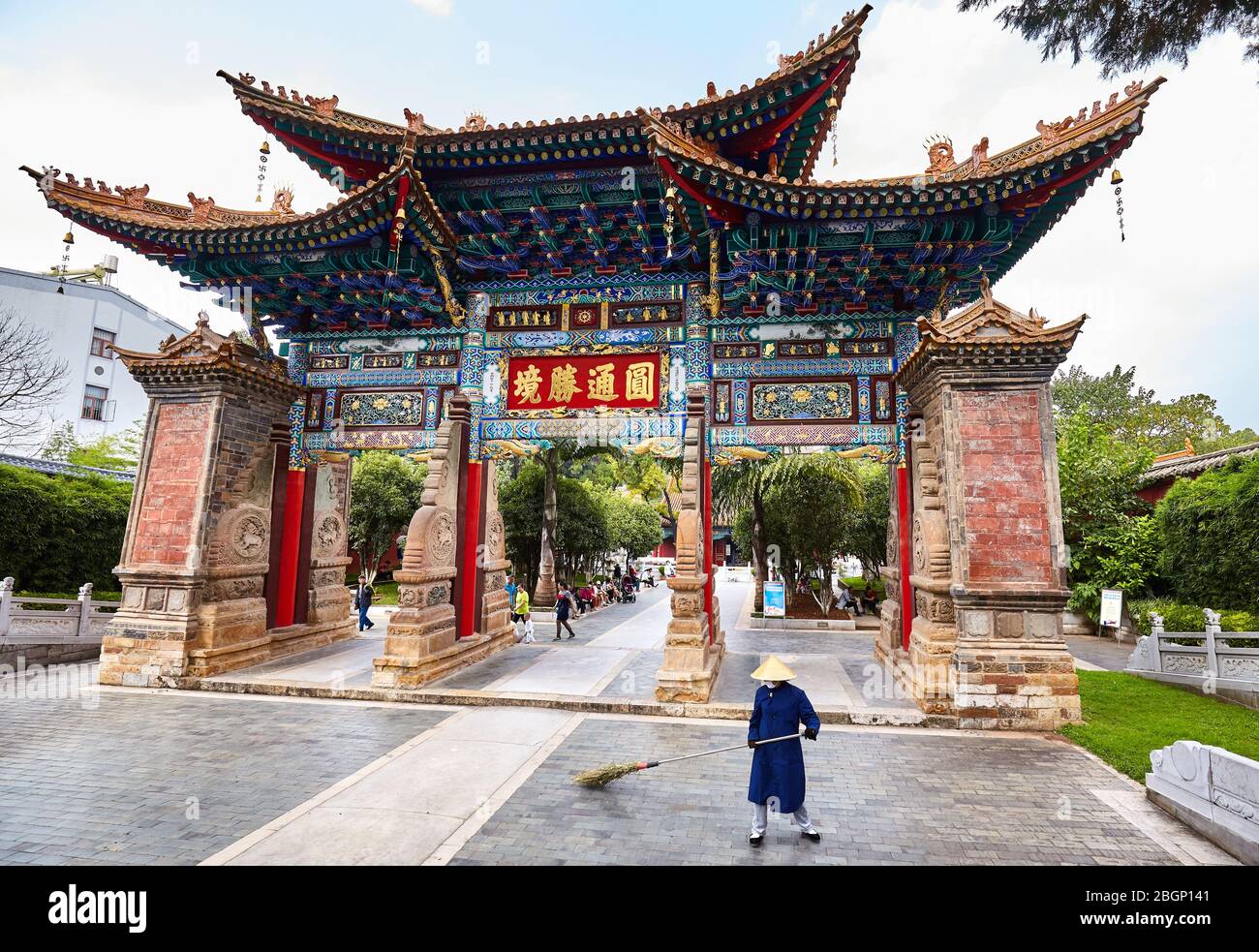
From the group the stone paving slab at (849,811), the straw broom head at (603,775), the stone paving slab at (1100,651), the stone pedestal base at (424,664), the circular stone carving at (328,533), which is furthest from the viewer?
the stone paving slab at (1100,651)

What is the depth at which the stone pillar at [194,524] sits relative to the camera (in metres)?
9.41

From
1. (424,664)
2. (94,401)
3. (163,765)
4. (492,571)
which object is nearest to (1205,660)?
(492,571)

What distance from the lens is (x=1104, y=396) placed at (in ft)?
121

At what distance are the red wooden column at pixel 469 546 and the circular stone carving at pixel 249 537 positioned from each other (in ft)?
11.6

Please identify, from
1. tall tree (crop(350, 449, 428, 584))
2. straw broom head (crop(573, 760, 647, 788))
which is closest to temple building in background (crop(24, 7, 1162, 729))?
straw broom head (crop(573, 760, 647, 788))

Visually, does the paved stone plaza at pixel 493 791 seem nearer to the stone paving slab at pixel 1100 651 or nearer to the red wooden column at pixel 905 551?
the red wooden column at pixel 905 551

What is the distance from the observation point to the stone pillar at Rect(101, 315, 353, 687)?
941cm

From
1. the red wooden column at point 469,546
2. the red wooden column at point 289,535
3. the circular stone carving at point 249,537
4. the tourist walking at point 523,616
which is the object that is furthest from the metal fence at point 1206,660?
the circular stone carving at point 249,537

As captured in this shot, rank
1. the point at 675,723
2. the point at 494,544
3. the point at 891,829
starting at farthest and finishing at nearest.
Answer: the point at 494,544
the point at 675,723
the point at 891,829

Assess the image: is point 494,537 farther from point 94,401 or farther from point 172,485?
point 94,401

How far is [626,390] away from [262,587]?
7.55m

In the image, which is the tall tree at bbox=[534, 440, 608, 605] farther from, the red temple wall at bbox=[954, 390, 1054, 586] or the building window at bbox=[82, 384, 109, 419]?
the building window at bbox=[82, 384, 109, 419]

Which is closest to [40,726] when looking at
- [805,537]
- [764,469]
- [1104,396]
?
[764,469]
